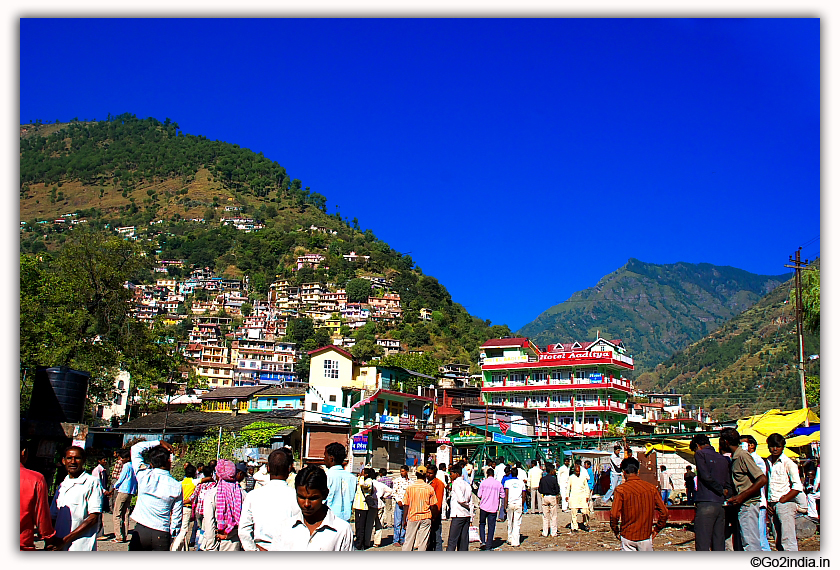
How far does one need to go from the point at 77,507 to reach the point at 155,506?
72 centimetres

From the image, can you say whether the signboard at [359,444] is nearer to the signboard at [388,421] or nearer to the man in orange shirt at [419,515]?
the signboard at [388,421]

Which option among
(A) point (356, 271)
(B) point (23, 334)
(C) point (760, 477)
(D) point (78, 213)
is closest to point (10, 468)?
(C) point (760, 477)

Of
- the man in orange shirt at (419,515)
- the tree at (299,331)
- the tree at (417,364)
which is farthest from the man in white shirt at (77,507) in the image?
the tree at (299,331)

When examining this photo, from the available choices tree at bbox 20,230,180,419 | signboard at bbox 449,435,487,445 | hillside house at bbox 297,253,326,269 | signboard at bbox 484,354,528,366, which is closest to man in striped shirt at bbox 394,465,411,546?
signboard at bbox 449,435,487,445

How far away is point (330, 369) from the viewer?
45.9 meters

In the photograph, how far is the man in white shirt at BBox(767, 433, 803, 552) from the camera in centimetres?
757

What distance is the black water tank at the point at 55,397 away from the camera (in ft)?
36.3

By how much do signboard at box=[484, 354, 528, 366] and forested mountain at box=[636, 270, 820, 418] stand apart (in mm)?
31231

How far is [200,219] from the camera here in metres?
196

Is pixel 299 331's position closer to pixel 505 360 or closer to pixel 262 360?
pixel 262 360

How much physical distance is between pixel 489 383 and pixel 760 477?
51.4 m

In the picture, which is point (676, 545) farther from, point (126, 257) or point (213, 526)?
point (126, 257)

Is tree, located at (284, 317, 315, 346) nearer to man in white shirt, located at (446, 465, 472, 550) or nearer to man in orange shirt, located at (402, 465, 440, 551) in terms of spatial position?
man in white shirt, located at (446, 465, 472, 550)

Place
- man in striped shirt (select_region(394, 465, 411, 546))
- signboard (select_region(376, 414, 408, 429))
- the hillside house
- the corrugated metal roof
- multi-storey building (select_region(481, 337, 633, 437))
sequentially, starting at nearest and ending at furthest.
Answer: man in striped shirt (select_region(394, 465, 411, 546)), the corrugated metal roof, signboard (select_region(376, 414, 408, 429)), multi-storey building (select_region(481, 337, 633, 437)), the hillside house
